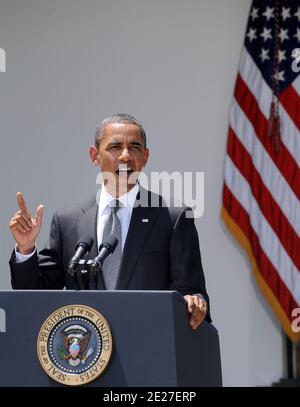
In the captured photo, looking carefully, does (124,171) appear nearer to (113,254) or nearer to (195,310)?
(113,254)

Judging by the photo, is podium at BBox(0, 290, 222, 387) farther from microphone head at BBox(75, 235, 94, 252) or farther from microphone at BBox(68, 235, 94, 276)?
microphone head at BBox(75, 235, 94, 252)

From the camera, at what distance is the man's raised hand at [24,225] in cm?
330

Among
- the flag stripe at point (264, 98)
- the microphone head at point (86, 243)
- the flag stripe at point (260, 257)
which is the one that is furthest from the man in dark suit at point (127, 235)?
the flag stripe at point (264, 98)

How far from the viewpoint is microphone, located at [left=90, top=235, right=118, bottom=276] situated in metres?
3.16

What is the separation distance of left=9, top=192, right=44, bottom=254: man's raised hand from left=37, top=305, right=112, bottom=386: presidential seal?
0.46 metres

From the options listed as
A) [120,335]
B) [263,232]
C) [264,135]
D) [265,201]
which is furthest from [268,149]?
[120,335]

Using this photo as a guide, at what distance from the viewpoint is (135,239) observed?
3.58 metres

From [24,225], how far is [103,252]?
11.6 inches

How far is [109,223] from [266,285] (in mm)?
2807

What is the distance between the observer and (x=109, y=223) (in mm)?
3648

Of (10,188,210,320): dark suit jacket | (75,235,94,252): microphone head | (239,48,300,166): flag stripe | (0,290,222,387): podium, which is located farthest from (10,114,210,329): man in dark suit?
(239,48,300,166): flag stripe

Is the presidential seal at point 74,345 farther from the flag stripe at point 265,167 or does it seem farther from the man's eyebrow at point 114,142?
the flag stripe at point 265,167
